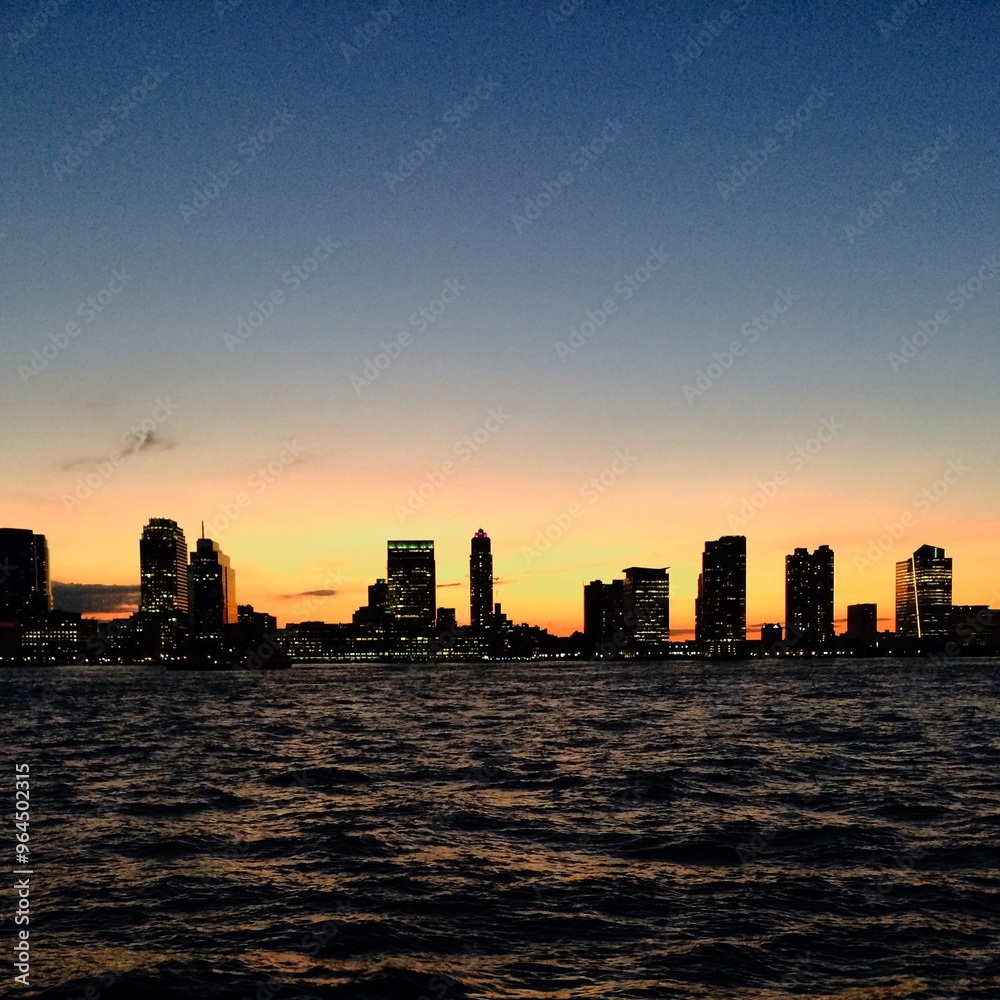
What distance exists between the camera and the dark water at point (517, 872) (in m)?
16.9

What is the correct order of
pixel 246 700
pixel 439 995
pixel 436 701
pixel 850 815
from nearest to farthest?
pixel 439 995, pixel 850 815, pixel 436 701, pixel 246 700

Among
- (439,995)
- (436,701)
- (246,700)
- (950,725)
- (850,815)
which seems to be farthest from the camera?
(246,700)

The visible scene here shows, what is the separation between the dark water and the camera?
666 inches

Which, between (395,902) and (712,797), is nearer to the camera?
(395,902)

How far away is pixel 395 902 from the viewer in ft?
70.7

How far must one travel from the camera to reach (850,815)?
103ft

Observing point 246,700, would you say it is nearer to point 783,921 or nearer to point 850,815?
point 850,815

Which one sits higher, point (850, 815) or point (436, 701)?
point (850, 815)

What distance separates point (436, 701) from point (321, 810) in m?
77.9

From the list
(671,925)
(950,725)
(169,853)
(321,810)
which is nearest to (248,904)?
(169,853)

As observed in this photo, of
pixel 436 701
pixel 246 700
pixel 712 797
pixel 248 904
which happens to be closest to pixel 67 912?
pixel 248 904

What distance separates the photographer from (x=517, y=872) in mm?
23891

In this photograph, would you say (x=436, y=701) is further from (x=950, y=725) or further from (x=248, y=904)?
(x=248, y=904)

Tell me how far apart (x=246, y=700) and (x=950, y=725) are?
276 ft
